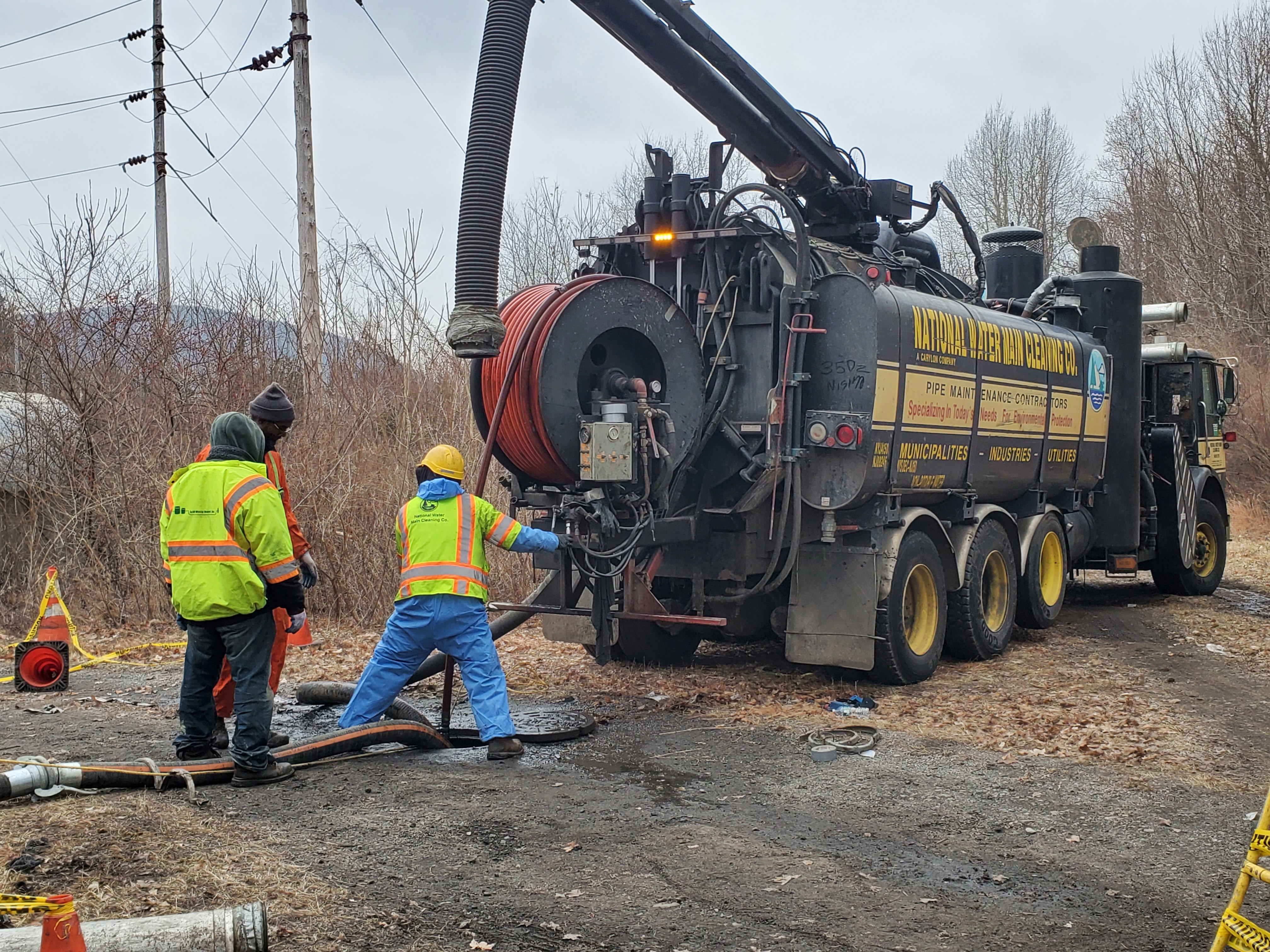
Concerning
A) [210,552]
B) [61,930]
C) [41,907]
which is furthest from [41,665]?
[61,930]

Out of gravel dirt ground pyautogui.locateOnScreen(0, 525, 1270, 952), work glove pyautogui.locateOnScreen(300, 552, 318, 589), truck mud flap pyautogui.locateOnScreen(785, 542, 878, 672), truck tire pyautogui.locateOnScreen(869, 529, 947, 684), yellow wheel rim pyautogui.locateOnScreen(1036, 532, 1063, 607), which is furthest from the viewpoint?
yellow wheel rim pyautogui.locateOnScreen(1036, 532, 1063, 607)

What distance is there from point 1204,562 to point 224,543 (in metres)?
11.2

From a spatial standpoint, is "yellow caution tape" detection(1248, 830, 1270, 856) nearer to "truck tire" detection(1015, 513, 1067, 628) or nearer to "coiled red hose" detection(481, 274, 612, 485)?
"coiled red hose" detection(481, 274, 612, 485)

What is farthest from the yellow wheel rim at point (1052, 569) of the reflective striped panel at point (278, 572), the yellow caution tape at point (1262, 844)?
the yellow caution tape at point (1262, 844)

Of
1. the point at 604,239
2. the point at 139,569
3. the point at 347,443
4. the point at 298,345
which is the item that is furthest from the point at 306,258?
the point at 604,239

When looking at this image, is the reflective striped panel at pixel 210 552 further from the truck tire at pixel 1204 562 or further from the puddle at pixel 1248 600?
the truck tire at pixel 1204 562

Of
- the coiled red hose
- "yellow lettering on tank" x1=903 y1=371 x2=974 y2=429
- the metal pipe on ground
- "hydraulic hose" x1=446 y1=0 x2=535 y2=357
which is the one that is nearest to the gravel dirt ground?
the metal pipe on ground

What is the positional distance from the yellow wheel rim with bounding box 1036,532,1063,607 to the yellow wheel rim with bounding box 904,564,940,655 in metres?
2.31

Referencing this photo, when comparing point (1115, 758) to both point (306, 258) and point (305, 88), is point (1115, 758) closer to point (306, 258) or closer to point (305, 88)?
point (306, 258)

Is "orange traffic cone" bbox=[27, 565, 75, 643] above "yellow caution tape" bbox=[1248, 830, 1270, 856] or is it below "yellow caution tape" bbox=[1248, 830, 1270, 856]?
below

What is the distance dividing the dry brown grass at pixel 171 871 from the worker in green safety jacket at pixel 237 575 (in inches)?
24.0

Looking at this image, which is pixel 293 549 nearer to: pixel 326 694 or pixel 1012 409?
pixel 326 694

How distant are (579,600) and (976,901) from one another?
15.5 ft

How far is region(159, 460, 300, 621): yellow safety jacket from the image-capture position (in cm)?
599
